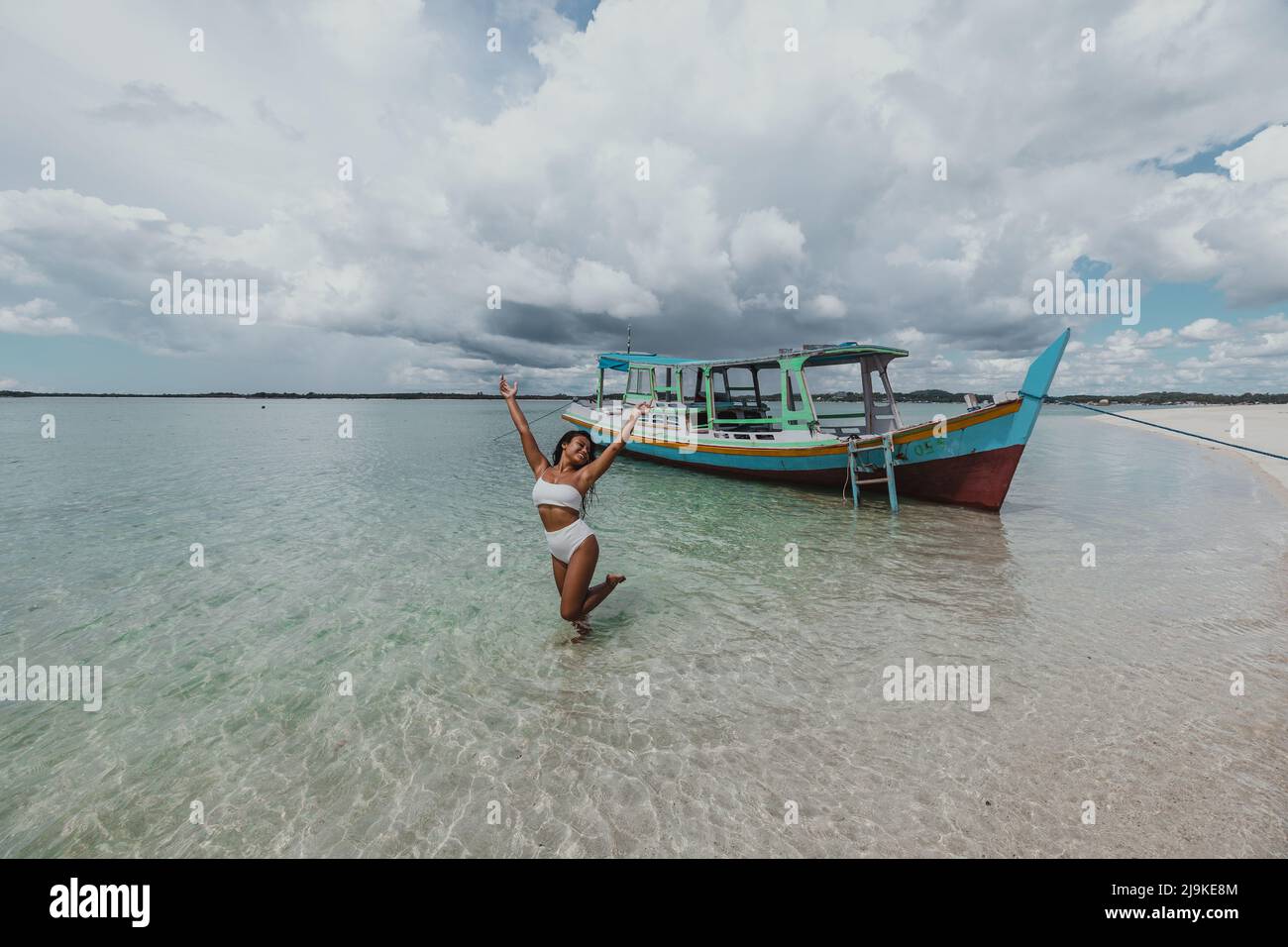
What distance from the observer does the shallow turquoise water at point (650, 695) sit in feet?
11.0

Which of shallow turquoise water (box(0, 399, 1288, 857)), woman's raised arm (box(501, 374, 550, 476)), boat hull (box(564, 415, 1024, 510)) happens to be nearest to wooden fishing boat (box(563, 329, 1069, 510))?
boat hull (box(564, 415, 1024, 510))

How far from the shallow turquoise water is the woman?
1083mm

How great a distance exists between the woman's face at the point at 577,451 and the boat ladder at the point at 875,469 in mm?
11141

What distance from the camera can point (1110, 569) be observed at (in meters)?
8.70

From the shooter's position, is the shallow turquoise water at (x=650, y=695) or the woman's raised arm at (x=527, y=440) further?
the woman's raised arm at (x=527, y=440)

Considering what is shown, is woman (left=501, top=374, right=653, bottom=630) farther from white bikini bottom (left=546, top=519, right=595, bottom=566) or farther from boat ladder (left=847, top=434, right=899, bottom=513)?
boat ladder (left=847, top=434, right=899, bottom=513)

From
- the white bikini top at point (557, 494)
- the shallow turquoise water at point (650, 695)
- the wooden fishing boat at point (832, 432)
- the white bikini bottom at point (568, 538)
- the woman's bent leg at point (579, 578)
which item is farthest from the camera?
the wooden fishing boat at point (832, 432)

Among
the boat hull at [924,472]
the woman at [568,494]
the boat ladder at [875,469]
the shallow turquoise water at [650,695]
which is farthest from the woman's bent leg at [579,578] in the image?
the boat hull at [924,472]

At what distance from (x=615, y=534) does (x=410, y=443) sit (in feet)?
101

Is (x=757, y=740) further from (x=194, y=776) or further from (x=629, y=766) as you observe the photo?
(x=194, y=776)

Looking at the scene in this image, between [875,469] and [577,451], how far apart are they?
1218cm

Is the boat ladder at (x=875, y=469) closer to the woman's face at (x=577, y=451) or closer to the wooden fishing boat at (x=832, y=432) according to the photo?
the wooden fishing boat at (x=832, y=432)
